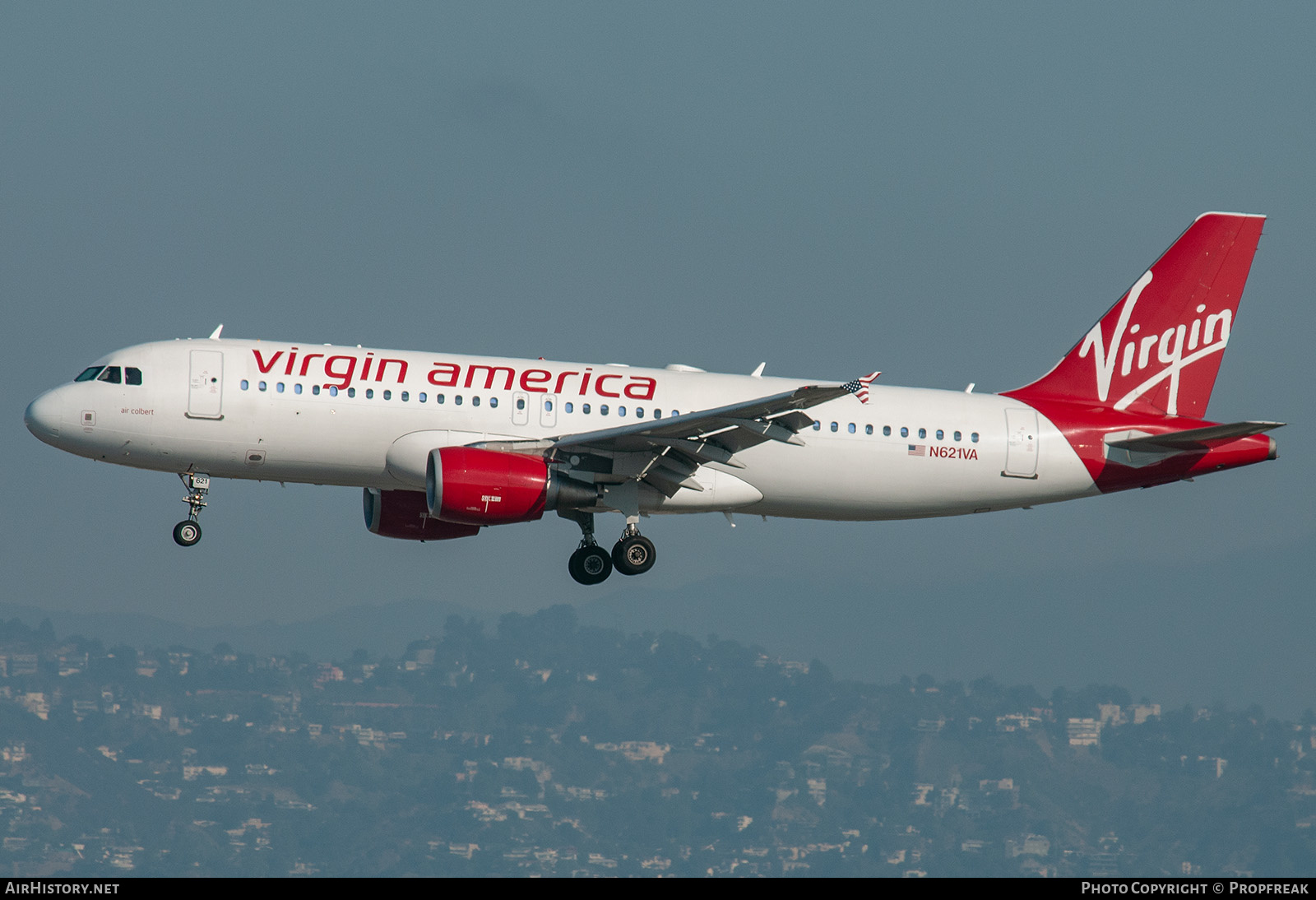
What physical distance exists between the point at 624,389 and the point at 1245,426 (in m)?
14.6

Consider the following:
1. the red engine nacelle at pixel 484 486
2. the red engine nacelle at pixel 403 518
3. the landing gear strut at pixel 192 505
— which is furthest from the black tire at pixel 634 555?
the landing gear strut at pixel 192 505

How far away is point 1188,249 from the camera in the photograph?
42.4 meters

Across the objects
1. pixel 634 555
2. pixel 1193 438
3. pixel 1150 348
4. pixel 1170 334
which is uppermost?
pixel 1170 334

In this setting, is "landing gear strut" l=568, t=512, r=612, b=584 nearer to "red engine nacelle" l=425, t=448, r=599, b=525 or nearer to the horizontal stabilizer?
"red engine nacelle" l=425, t=448, r=599, b=525

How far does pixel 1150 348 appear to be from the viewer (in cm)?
4172

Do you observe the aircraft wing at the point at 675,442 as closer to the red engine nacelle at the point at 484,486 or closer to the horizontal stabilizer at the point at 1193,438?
the red engine nacelle at the point at 484,486

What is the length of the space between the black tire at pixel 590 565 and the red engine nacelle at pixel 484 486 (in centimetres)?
297

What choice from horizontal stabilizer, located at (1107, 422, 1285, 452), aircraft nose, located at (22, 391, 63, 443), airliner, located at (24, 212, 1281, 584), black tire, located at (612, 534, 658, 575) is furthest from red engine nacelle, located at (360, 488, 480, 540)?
horizontal stabilizer, located at (1107, 422, 1285, 452)

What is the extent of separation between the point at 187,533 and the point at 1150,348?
2525 centimetres

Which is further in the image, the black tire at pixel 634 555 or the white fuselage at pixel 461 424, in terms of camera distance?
the black tire at pixel 634 555

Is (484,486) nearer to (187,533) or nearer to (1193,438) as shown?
(187,533)

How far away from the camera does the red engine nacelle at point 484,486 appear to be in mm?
34281

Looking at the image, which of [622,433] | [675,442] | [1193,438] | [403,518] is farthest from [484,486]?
[1193,438]
